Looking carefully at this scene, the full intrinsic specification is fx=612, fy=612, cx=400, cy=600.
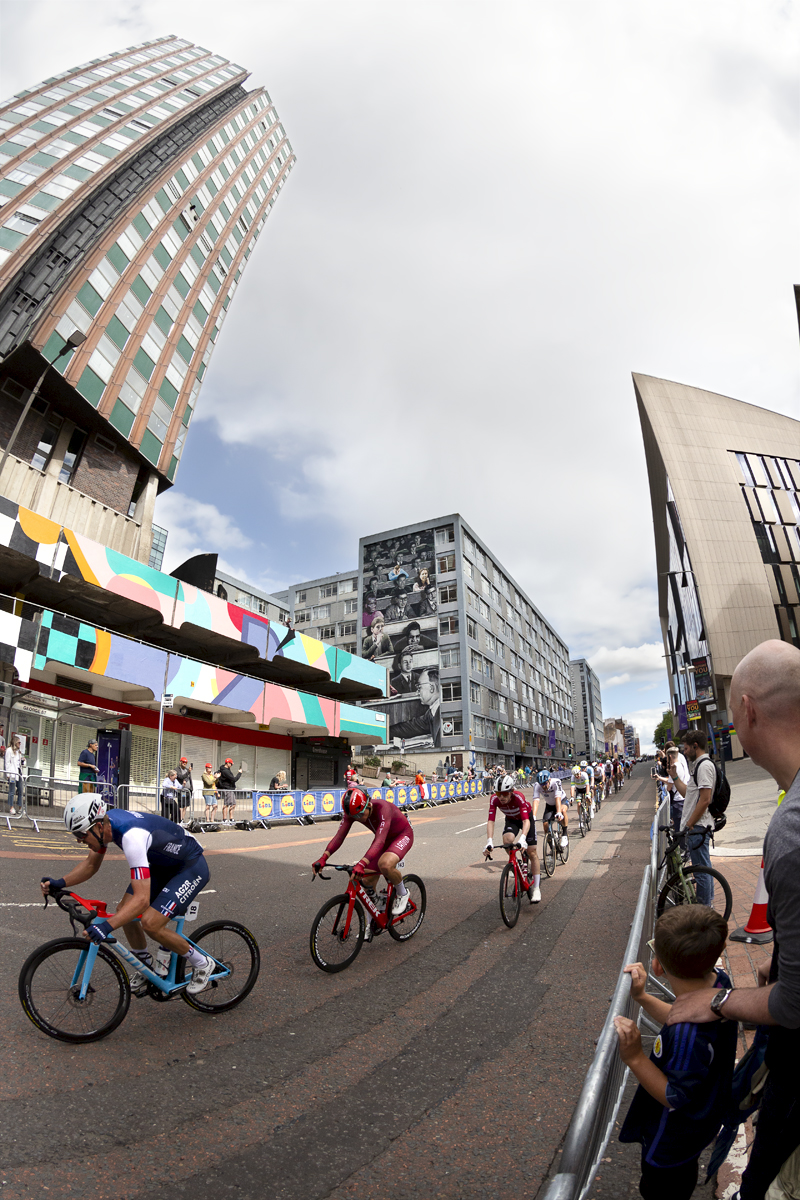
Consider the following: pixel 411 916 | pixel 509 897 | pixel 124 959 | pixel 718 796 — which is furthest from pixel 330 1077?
pixel 718 796

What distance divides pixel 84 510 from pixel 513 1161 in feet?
102

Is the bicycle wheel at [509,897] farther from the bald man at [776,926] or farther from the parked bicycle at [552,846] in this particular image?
the bald man at [776,926]

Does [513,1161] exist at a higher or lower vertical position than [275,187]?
lower

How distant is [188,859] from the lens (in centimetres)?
482

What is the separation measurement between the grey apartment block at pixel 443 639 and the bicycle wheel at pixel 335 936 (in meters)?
56.0

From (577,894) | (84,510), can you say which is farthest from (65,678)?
(577,894)

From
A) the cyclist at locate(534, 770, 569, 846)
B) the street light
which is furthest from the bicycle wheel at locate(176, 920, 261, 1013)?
the street light

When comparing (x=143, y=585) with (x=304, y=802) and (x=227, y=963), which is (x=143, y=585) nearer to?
(x=304, y=802)

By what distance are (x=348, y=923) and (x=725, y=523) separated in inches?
2630

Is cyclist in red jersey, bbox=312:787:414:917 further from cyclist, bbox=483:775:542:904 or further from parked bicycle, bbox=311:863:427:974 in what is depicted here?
cyclist, bbox=483:775:542:904

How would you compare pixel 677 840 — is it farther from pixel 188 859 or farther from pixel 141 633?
pixel 141 633

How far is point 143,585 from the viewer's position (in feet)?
86.5

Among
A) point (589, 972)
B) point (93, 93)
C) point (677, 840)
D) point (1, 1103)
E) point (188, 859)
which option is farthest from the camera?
point (93, 93)

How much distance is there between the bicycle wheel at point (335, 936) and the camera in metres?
5.71
